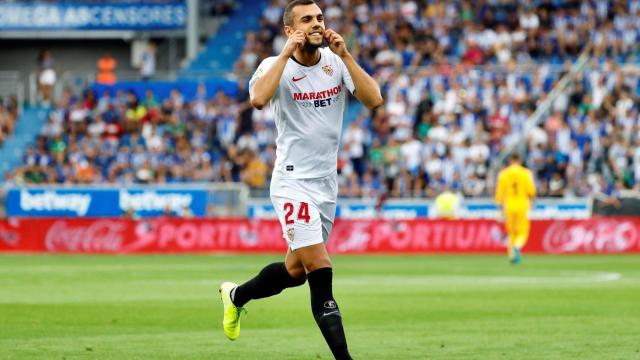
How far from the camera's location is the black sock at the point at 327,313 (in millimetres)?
9461

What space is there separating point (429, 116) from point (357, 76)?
29.8 m

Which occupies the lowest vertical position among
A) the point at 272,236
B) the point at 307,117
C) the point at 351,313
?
the point at 272,236

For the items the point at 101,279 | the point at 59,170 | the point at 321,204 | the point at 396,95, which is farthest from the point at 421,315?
the point at 59,170

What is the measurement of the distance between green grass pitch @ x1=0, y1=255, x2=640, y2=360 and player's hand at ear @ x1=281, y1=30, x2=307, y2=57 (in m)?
3.07

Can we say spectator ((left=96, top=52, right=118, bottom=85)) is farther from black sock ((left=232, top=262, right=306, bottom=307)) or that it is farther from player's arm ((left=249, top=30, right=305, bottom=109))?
player's arm ((left=249, top=30, right=305, bottom=109))

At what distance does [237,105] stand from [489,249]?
10521 mm

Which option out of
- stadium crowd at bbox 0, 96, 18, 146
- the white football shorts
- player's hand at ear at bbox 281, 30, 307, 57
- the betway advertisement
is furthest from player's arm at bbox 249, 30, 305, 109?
stadium crowd at bbox 0, 96, 18, 146

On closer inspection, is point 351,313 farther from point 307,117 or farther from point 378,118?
point 378,118

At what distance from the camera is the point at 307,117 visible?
1004 cm

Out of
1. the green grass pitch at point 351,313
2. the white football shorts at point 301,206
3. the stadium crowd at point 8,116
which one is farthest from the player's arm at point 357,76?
the stadium crowd at point 8,116

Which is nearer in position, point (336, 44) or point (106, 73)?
point (336, 44)

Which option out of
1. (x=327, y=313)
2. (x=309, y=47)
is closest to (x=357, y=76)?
(x=309, y=47)

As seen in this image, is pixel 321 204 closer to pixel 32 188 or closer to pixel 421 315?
pixel 421 315

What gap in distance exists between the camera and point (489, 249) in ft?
115
